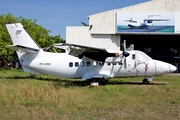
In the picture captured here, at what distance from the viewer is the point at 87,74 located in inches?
560

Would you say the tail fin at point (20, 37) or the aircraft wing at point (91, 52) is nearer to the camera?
the aircraft wing at point (91, 52)

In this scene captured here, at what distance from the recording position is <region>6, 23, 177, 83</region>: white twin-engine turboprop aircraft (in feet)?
42.0

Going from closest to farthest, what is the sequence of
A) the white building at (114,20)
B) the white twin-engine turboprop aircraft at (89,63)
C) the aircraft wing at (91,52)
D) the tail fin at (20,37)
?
the aircraft wing at (91,52)
the white twin-engine turboprop aircraft at (89,63)
the tail fin at (20,37)
the white building at (114,20)

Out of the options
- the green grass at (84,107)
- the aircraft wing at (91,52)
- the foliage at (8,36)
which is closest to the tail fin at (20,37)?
the aircraft wing at (91,52)

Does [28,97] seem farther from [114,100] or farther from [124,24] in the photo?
[124,24]

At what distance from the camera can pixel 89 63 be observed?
14.2m

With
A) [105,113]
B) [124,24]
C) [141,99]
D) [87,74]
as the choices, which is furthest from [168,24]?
[105,113]

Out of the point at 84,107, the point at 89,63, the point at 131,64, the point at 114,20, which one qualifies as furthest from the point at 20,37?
the point at 114,20

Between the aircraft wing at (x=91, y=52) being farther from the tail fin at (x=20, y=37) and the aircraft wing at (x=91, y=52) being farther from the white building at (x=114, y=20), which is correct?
the white building at (x=114, y=20)

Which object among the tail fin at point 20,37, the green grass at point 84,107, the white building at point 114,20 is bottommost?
the green grass at point 84,107

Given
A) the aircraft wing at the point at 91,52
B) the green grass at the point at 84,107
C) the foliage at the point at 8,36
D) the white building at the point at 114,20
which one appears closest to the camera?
the green grass at the point at 84,107

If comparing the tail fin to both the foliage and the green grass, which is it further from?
the foliage

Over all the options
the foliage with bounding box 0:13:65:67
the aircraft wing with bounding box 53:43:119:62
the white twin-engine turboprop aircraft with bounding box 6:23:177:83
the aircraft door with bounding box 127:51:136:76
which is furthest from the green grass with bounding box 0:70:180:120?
the foliage with bounding box 0:13:65:67

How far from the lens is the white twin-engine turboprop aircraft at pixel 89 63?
12.8m
